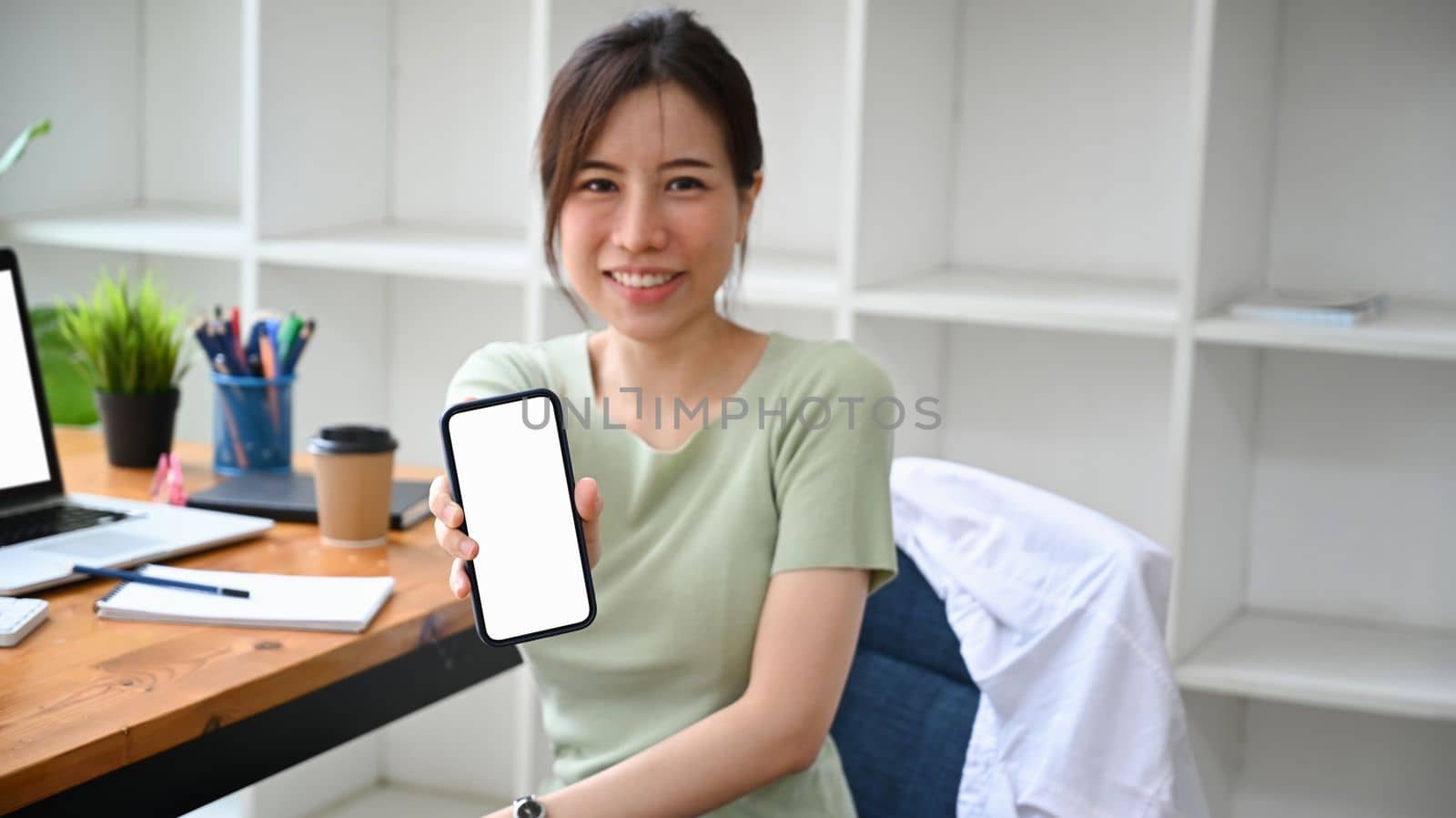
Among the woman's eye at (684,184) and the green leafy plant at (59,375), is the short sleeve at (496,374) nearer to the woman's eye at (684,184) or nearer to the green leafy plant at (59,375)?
the woman's eye at (684,184)

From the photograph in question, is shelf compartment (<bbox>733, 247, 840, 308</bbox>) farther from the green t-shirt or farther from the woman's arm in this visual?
the woman's arm

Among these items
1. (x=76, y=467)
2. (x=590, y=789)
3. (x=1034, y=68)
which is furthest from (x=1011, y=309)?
(x=76, y=467)

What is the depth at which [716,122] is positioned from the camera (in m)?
1.31

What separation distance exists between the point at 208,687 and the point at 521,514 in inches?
12.8

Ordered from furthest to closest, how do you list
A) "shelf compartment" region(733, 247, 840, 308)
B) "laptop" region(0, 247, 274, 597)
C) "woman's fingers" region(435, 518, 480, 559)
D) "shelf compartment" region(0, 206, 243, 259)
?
1. "shelf compartment" region(0, 206, 243, 259)
2. "shelf compartment" region(733, 247, 840, 308)
3. "laptop" region(0, 247, 274, 597)
4. "woman's fingers" region(435, 518, 480, 559)

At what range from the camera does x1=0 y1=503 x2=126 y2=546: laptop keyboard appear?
1.58m

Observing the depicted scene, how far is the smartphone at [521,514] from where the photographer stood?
1.12 m

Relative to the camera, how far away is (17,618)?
4.41 ft

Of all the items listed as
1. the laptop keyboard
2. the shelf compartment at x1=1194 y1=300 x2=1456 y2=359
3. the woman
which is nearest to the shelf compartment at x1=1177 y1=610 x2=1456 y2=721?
the shelf compartment at x1=1194 y1=300 x2=1456 y2=359

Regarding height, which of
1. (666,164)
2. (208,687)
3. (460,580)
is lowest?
(208,687)

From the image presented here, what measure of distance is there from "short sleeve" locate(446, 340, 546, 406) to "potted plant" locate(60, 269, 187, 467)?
700 mm

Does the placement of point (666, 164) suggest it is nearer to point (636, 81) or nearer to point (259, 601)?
point (636, 81)

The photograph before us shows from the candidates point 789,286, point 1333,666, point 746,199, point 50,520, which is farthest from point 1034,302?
point 50,520

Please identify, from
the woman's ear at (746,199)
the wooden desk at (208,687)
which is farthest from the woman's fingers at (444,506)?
the woman's ear at (746,199)
